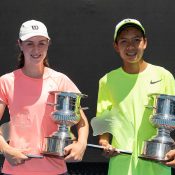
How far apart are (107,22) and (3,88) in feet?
4.11

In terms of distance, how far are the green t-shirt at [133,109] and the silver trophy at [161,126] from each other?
75mm

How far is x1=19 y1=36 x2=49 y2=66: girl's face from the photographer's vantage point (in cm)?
283

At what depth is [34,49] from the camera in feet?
9.30

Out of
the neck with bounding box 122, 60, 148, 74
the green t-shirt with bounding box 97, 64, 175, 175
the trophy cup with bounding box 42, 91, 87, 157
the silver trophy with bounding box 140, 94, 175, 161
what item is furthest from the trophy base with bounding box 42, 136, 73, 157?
the neck with bounding box 122, 60, 148, 74

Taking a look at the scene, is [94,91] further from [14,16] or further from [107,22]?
[14,16]

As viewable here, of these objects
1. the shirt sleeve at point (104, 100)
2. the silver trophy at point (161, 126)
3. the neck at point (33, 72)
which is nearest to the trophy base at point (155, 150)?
the silver trophy at point (161, 126)

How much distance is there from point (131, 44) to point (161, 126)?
0.45 metres

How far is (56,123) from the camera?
282cm

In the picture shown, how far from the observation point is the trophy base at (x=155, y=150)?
A: 106 inches

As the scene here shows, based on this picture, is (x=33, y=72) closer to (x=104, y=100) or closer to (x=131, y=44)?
(x=104, y=100)

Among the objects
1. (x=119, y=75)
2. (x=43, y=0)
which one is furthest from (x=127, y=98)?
(x=43, y=0)

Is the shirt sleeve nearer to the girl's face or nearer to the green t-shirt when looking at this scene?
the green t-shirt

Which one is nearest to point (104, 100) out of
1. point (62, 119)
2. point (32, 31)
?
point (62, 119)

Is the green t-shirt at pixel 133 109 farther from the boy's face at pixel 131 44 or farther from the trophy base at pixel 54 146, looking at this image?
the trophy base at pixel 54 146
